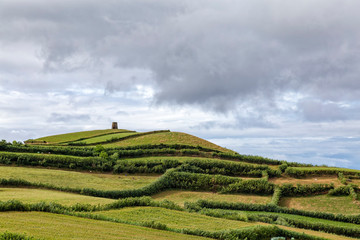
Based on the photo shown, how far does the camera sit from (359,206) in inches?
1125

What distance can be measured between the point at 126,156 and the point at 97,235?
2727 cm

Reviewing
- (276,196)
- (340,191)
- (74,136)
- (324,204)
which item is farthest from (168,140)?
(340,191)

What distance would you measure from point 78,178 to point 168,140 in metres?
17.0

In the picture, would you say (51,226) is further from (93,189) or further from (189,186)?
(189,186)

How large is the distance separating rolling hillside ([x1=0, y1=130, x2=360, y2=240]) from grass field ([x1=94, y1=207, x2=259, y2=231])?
58mm

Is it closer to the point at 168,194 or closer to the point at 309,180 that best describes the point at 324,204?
the point at 309,180

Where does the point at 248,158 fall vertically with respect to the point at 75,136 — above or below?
below

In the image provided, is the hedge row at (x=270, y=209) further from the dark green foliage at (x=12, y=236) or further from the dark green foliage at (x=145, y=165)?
the dark green foliage at (x=12, y=236)

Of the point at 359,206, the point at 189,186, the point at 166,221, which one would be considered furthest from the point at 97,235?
the point at 359,206

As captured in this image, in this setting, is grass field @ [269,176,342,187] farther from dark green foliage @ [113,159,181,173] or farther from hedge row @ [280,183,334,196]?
dark green foliage @ [113,159,181,173]

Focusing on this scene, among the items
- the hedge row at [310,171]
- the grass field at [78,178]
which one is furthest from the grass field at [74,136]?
the hedge row at [310,171]

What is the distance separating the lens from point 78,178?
1242 inches

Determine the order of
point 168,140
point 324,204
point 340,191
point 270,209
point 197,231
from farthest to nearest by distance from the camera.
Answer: point 168,140 → point 340,191 → point 324,204 → point 270,209 → point 197,231

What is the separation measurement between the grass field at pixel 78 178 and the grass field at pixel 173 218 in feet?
35.2
